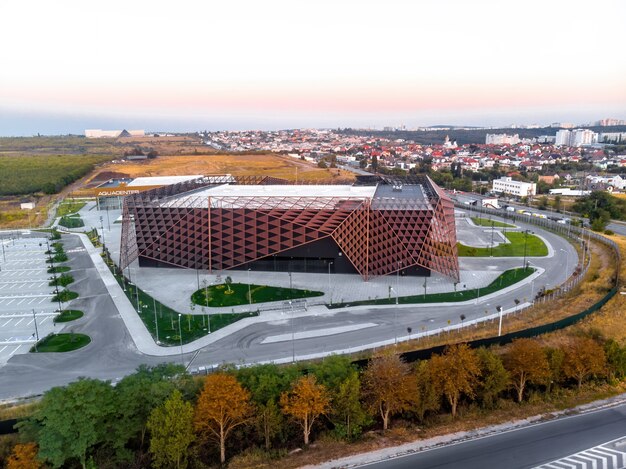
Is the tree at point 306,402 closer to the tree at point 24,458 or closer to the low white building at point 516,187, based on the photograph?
the tree at point 24,458

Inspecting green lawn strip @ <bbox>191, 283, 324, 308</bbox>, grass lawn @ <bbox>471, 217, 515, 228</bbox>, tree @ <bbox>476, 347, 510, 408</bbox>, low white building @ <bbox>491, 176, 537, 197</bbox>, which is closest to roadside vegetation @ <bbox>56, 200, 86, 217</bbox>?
green lawn strip @ <bbox>191, 283, 324, 308</bbox>

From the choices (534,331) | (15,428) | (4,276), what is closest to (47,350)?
(15,428)

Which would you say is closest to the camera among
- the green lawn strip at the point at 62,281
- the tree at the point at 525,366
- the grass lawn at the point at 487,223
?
the tree at the point at 525,366

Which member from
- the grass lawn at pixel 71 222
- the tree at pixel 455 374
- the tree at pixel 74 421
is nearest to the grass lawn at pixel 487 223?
the tree at pixel 455 374

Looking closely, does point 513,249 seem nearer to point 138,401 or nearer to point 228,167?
point 138,401

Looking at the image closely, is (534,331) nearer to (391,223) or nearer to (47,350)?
(391,223)

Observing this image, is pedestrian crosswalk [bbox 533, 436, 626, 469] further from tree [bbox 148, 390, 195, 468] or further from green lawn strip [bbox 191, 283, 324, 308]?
green lawn strip [bbox 191, 283, 324, 308]
